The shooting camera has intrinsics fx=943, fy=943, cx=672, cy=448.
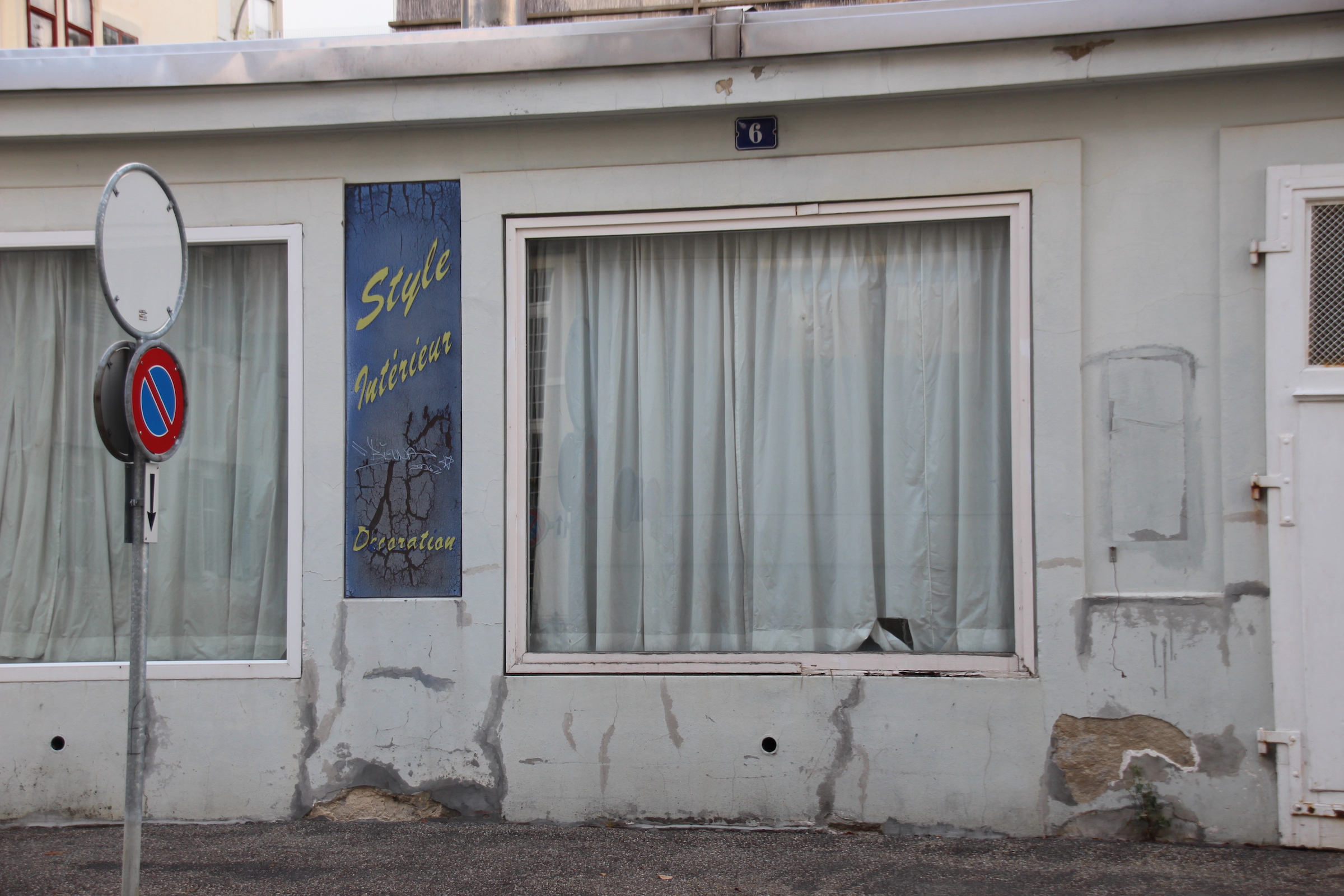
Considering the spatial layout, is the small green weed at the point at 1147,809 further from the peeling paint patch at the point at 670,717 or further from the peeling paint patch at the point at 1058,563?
the peeling paint patch at the point at 670,717

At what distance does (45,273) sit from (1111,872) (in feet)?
19.3

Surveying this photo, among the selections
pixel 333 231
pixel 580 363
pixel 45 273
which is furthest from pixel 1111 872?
pixel 45 273

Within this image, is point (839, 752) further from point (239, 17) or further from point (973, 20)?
point (239, 17)

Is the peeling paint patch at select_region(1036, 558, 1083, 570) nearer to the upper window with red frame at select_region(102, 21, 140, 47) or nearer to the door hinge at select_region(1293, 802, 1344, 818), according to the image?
the door hinge at select_region(1293, 802, 1344, 818)

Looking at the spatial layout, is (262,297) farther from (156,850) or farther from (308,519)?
(156,850)

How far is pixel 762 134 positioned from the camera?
14.8ft

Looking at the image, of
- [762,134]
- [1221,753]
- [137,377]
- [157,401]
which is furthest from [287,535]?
[1221,753]

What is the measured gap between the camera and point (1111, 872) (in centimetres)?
389

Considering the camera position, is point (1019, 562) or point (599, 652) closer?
point (1019, 562)

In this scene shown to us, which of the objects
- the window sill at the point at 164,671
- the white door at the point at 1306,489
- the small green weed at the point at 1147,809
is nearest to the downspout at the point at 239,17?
the window sill at the point at 164,671

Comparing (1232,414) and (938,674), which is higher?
(1232,414)

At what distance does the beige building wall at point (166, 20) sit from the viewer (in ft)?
46.0

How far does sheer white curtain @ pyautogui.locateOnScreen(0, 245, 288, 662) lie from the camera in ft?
16.1

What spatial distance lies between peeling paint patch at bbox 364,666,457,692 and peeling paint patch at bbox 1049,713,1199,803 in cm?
285
